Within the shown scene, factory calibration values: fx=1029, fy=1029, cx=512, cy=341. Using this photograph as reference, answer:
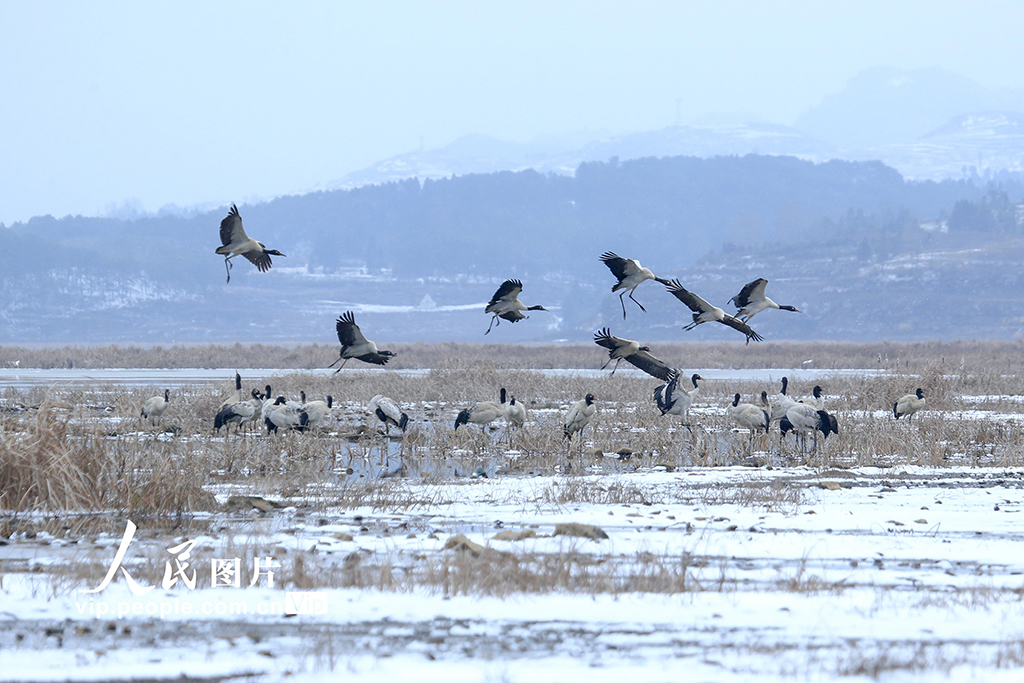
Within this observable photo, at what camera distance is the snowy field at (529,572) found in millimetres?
5012

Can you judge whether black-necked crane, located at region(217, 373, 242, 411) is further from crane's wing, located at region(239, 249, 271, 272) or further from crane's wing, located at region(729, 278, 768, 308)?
crane's wing, located at region(729, 278, 768, 308)

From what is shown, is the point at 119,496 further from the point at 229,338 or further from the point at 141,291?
the point at 141,291

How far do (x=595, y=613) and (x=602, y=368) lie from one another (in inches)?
391

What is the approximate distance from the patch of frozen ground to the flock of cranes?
3.88m

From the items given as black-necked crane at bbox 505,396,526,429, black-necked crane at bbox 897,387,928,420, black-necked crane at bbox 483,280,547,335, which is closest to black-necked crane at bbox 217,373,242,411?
black-necked crane at bbox 505,396,526,429

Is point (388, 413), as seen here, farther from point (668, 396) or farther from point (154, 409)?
point (668, 396)

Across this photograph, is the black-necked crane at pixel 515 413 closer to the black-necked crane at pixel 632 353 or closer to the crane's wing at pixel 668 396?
the crane's wing at pixel 668 396

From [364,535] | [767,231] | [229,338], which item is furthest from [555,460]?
[767,231]

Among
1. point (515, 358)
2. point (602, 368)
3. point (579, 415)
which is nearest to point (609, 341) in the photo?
point (579, 415)

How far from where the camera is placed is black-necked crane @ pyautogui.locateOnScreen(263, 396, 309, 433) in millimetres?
15070

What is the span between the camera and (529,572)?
6.38 m

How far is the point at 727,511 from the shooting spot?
8.99 meters

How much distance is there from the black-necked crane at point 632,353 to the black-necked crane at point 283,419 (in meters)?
4.73

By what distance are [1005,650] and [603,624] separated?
1998mm
